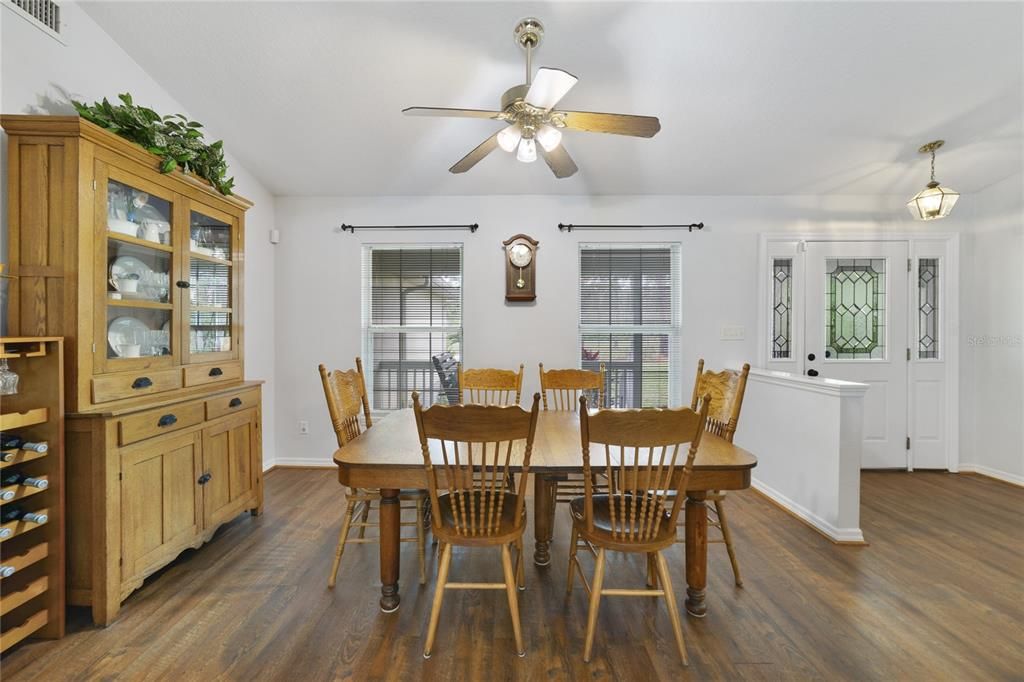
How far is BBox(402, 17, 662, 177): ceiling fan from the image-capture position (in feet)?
5.65

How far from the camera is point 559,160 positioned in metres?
2.23

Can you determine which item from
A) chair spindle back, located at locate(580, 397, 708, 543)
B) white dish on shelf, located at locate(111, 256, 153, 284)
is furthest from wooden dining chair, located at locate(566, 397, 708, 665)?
white dish on shelf, located at locate(111, 256, 153, 284)

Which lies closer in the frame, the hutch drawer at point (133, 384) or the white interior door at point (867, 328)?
the hutch drawer at point (133, 384)

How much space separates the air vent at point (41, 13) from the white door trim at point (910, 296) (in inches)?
194

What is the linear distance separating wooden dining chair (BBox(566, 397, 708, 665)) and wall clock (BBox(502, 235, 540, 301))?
212 centimetres

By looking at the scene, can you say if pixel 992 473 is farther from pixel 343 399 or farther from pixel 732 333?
pixel 343 399

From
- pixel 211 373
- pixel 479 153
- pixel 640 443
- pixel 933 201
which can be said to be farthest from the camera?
pixel 933 201

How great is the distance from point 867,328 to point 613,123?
3.61 meters

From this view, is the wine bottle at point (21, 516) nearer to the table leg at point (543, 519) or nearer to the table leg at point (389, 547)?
the table leg at point (389, 547)

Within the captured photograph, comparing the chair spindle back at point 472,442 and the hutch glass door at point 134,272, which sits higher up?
the hutch glass door at point 134,272

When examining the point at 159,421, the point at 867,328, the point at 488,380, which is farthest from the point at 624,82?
the point at 867,328

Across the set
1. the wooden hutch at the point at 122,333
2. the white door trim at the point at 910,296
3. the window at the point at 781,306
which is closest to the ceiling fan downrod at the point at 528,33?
the wooden hutch at the point at 122,333

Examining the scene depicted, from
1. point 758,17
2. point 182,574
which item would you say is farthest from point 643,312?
point 182,574

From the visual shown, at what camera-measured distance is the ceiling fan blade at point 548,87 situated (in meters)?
1.59
